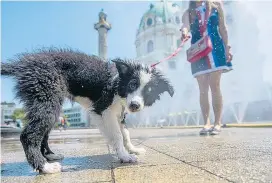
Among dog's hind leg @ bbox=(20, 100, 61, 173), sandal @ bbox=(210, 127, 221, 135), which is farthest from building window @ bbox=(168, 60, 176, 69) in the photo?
dog's hind leg @ bbox=(20, 100, 61, 173)

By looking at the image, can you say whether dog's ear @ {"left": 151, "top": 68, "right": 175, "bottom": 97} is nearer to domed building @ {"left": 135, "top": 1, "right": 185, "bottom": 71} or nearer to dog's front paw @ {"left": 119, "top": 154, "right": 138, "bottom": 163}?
dog's front paw @ {"left": 119, "top": 154, "right": 138, "bottom": 163}

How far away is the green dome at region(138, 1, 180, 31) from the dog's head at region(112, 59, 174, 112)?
6767 cm

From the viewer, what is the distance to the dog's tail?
2.79 metres

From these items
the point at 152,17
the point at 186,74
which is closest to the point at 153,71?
the point at 186,74

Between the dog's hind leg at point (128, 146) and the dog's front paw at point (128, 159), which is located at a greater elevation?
the dog's hind leg at point (128, 146)

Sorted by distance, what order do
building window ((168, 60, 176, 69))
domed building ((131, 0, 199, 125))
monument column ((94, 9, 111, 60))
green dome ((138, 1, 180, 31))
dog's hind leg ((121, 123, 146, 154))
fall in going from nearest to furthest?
dog's hind leg ((121, 123, 146, 154)) → monument column ((94, 9, 111, 60)) → building window ((168, 60, 176, 69)) → domed building ((131, 0, 199, 125)) → green dome ((138, 1, 180, 31))

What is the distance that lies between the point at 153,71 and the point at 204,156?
1.01 metres

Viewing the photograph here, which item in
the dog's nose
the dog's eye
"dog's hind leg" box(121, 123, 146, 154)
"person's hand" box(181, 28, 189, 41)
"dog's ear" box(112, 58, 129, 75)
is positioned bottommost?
"dog's hind leg" box(121, 123, 146, 154)

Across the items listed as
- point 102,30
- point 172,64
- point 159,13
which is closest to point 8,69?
point 102,30

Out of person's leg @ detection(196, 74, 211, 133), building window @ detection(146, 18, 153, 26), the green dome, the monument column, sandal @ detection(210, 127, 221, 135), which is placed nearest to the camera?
sandal @ detection(210, 127, 221, 135)

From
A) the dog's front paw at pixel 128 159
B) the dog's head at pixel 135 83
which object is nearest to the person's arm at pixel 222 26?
the dog's head at pixel 135 83

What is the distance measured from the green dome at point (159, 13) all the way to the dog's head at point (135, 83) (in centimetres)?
6767

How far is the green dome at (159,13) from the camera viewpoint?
6912cm

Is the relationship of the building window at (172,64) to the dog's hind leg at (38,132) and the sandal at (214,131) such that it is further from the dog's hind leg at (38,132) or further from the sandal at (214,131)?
the dog's hind leg at (38,132)
